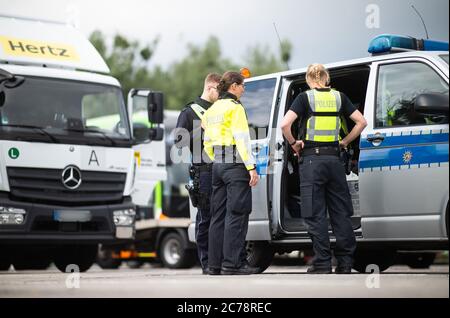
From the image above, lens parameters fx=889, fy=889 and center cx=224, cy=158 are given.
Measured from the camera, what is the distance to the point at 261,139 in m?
9.65

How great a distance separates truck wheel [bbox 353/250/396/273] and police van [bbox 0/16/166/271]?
368 centimetres

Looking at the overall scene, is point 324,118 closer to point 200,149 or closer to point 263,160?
point 263,160

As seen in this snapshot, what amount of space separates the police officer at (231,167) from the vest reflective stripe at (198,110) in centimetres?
59

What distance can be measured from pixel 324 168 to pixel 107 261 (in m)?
12.0

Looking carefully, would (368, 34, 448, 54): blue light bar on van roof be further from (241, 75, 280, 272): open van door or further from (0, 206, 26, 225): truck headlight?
(0, 206, 26, 225): truck headlight

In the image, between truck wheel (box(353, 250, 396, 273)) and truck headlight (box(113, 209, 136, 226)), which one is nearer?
truck wheel (box(353, 250, 396, 273))

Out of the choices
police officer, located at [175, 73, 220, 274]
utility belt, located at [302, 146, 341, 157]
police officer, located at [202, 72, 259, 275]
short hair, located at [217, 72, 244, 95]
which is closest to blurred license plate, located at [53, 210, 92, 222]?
police officer, located at [175, 73, 220, 274]

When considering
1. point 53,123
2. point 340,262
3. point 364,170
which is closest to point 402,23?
point 364,170

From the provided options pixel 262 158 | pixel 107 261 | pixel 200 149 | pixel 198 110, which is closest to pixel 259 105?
pixel 262 158

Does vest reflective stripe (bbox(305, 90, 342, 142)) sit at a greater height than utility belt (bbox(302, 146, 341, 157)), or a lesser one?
greater

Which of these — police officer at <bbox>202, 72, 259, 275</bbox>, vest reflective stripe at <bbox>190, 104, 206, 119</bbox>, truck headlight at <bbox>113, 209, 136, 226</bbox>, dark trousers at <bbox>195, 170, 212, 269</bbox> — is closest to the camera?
police officer at <bbox>202, 72, 259, 275</bbox>

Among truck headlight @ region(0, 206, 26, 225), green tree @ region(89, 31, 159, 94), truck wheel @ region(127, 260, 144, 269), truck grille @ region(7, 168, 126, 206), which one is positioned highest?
green tree @ region(89, 31, 159, 94)

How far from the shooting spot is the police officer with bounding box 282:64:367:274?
27.3 feet

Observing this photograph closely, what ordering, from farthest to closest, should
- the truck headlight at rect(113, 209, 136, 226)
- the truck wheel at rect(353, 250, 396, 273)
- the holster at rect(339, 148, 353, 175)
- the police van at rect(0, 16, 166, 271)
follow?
the truck headlight at rect(113, 209, 136, 226) < the police van at rect(0, 16, 166, 271) < the truck wheel at rect(353, 250, 396, 273) < the holster at rect(339, 148, 353, 175)
